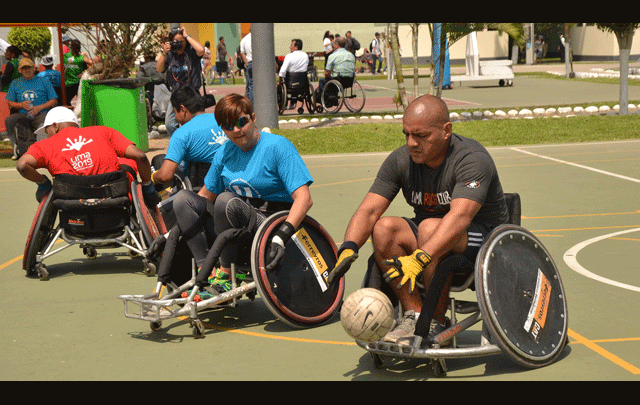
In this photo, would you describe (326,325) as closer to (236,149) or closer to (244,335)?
(244,335)

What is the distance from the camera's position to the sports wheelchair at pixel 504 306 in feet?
15.0

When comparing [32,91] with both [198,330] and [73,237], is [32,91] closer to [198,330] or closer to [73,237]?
[73,237]

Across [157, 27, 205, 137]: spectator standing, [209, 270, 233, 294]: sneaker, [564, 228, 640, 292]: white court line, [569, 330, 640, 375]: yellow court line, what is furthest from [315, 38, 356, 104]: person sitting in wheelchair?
[569, 330, 640, 375]: yellow court line

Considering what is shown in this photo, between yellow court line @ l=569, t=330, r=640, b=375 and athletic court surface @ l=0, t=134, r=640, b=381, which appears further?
athletic court surface @ l=0, t=134, r=640, b=381

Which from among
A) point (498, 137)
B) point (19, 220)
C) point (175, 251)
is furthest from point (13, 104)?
point (175, 251)

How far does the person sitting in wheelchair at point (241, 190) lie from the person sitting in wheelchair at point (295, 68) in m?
14.2

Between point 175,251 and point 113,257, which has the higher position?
point 175,251

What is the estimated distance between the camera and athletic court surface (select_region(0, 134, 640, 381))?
4.84 meters

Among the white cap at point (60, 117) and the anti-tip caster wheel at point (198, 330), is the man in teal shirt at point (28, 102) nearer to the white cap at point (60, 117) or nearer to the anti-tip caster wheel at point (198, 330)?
the white cap at point (60, 117)

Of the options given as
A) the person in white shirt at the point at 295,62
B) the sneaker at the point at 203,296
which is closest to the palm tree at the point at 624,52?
the person in white shirt at the point at 295,62

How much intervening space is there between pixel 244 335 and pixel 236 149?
51.8 inches

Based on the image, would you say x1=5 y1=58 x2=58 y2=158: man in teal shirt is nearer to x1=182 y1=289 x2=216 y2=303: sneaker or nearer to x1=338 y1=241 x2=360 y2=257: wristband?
x1=182 y1=289 x2=216 y2=303: sneaker

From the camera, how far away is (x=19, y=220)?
34.8ft

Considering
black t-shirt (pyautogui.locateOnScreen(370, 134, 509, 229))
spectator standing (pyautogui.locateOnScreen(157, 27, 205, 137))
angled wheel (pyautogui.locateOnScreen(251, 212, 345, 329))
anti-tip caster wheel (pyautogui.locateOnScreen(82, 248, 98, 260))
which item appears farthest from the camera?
spectator standing (pyautogui.locateOnScreen(157, 27, 205, 137))
